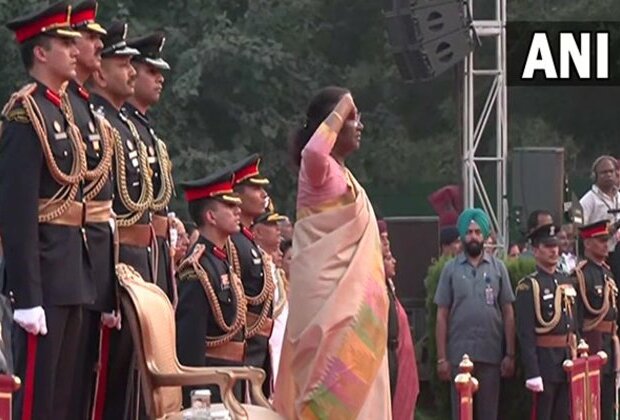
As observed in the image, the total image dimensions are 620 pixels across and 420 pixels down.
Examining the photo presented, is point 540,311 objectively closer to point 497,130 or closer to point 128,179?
point 497,130

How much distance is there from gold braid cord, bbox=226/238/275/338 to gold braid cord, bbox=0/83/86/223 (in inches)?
83.1

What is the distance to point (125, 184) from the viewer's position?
29.5 feet

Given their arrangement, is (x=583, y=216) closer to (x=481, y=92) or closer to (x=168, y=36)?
(x=481, y=92)

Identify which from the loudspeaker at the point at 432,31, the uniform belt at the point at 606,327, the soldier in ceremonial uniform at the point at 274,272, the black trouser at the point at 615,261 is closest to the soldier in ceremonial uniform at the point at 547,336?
the uniform belt at the point at 606,327

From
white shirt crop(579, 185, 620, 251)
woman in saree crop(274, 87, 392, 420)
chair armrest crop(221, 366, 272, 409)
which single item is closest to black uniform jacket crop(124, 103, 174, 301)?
woman in saree crop(274, 87, 392, 420)

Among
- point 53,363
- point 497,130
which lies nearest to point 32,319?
point 53,363

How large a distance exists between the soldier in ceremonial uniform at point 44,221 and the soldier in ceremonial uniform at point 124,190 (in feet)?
0.97

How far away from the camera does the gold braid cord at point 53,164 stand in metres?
8.37

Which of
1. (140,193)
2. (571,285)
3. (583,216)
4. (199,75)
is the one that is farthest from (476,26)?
(140,193)

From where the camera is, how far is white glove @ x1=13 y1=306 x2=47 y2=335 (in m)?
8.14

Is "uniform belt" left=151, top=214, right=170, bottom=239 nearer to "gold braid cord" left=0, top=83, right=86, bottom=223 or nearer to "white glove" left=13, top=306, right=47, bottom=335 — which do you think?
"gold braid cord" left=0, top=83, right=86, bottom=223

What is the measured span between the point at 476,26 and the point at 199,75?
27.9 feet

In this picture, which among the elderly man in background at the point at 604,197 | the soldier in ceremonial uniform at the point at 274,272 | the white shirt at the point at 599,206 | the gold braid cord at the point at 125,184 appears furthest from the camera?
the white shirt at the point at 599,206

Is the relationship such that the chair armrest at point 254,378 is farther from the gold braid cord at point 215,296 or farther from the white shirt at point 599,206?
the white shirt at point 599,206
